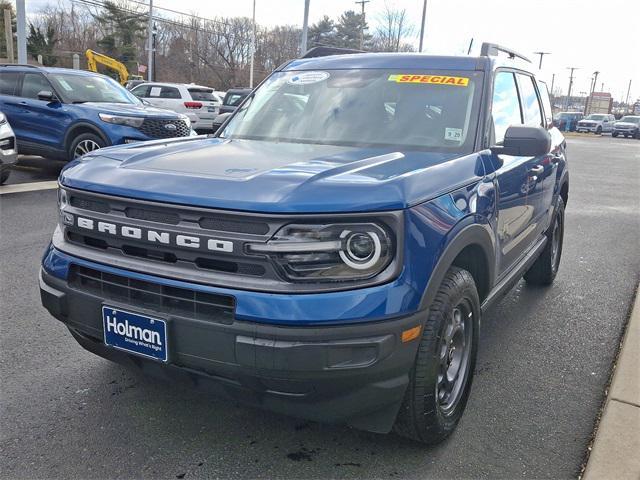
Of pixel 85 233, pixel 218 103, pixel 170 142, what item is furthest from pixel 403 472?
pixel 218 103

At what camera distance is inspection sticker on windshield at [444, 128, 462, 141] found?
3262mm

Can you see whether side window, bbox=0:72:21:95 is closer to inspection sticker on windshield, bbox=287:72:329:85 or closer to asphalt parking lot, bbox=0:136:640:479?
asphalt parking lot, bbox=0:136:640:479

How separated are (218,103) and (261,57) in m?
47.8

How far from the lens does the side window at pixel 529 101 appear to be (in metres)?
4.31

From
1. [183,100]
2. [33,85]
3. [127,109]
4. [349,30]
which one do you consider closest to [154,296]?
[127,109]

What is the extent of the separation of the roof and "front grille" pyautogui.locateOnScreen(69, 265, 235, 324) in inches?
84.0

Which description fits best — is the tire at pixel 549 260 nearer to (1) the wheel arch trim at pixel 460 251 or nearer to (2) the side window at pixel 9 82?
(1) the wheel arch trim at pixel 460 251

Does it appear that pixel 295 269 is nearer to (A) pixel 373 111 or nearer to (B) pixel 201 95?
(A) pixel 373 111

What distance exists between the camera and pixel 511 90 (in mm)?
4008

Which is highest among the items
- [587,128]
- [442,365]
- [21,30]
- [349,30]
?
[349,30]

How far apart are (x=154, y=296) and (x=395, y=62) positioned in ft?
7.32

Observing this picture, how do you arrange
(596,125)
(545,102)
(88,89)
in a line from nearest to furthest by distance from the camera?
(545,102) < (88,89) < (596,125)

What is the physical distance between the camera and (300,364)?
2.12 meters

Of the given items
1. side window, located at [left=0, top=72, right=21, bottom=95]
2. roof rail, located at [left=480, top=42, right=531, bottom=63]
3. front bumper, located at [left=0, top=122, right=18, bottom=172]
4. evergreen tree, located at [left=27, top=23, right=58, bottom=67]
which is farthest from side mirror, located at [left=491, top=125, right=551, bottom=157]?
evergreen tree, located at [left=27, top=23, right=58, bottom=67]
